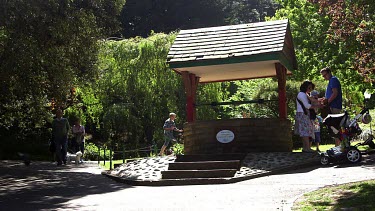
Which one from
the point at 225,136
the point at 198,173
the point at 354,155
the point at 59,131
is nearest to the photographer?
the point at 354,155

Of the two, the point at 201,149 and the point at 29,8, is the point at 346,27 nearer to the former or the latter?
the point at 201,149

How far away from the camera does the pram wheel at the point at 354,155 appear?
14.1 m

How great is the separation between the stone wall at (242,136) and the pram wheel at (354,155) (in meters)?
3.39

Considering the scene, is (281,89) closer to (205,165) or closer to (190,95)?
(190,95)

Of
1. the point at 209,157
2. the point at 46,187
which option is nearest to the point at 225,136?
the point at 209,157

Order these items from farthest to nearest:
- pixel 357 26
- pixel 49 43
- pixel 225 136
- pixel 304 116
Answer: pixel 225 136
pixel 49 43
pixel 304 116
pixel 357 26

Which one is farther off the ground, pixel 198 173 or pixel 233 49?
pixel 233 49

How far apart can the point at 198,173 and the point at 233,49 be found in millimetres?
4204

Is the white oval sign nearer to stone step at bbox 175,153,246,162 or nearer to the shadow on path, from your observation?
stone step at bbox 175,153,246,162

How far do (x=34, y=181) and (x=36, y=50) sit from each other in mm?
3438

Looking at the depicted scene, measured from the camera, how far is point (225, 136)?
17.4 meters

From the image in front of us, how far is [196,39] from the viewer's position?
1850cm

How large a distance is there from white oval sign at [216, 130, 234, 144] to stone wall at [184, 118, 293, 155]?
0.29 feet

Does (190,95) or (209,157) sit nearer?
(209,157)
